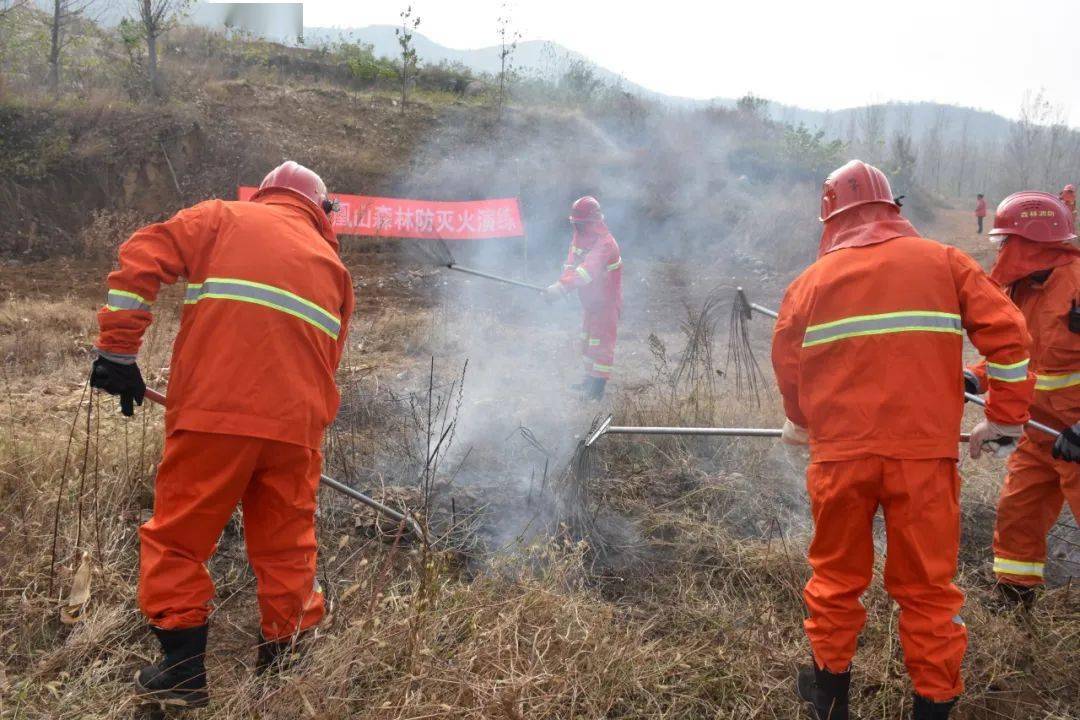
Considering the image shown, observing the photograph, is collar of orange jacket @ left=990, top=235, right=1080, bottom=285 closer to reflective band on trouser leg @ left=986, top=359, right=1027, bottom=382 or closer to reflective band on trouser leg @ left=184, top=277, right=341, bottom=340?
reflective band on trouser leg @ left=986, top=359, right=1027, bottom=382

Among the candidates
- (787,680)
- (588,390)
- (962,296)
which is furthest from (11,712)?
(588,390)

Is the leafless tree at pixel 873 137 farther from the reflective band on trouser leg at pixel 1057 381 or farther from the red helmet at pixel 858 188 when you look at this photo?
the red helmet at pixel 858 188

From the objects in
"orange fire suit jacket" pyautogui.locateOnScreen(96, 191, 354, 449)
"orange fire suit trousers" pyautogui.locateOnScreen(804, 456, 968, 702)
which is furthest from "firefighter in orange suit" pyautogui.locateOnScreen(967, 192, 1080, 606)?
"orange fire suit jacket" pyautogui.locateOnScreen(96, 191, 354, 449)

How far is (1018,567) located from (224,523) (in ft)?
11.0

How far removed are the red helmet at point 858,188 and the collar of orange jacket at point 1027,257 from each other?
922mm

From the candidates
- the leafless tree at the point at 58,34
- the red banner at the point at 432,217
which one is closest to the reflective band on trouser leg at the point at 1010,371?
the red banner at the point at 432,217

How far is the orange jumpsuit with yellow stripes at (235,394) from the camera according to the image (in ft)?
7.32

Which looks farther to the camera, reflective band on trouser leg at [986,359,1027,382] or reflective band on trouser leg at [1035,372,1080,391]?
reflective band on trouser leg at [1035,372,1080,391]

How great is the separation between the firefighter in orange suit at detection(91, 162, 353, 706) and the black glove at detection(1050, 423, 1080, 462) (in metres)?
2.76

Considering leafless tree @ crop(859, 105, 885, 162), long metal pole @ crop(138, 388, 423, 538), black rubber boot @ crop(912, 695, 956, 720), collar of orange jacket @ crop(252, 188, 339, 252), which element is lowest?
black rubber boot @ crop(912, 695, 956, 720)

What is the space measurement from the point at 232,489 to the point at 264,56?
56.4ft

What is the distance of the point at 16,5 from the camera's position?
1205 cm

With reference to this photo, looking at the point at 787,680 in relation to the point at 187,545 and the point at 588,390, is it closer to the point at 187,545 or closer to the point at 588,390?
the point at 187,545

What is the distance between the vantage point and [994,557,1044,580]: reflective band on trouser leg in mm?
3201
